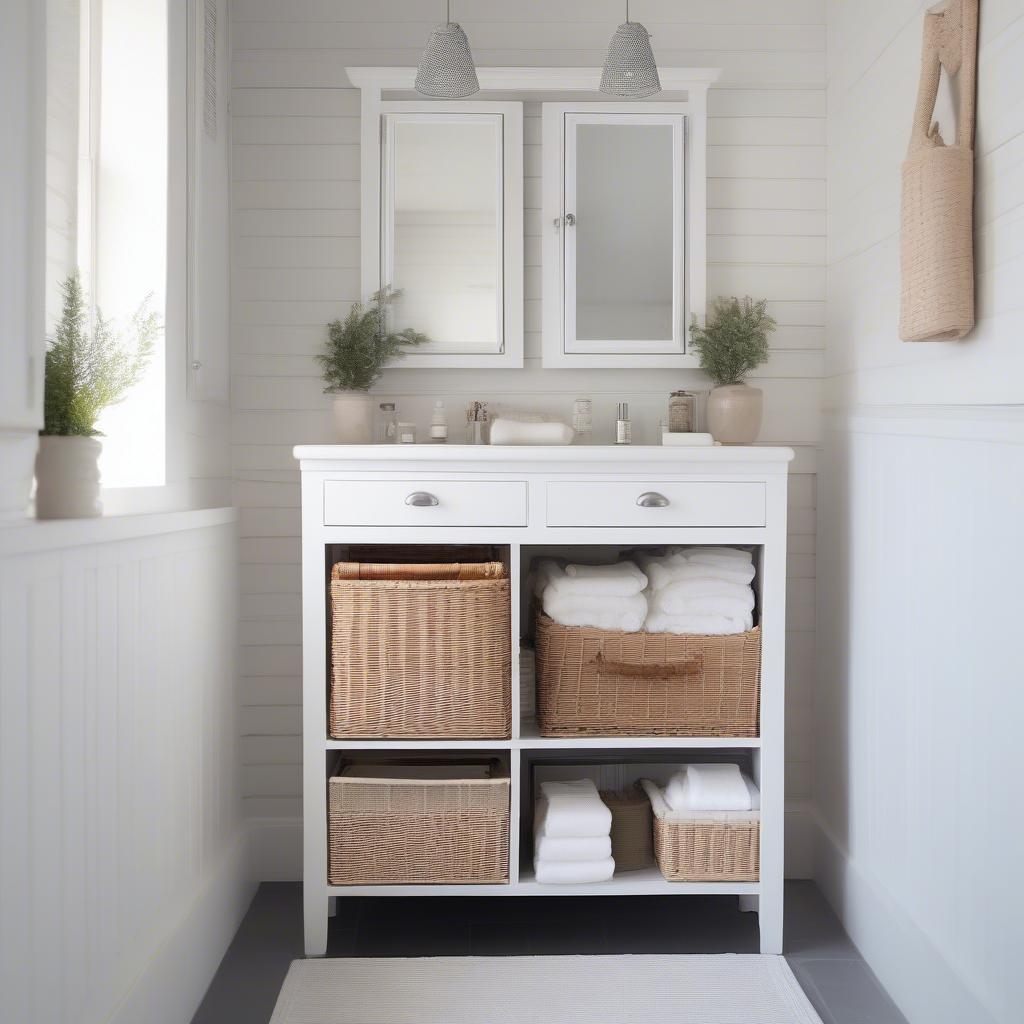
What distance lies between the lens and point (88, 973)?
1.54 m

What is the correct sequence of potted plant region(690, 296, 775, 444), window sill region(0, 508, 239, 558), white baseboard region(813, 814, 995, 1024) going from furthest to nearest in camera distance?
1. potted plant region(690, 296, 775, 444)
2. white baseboard region(813, 814, 995, 1024)
3. window sill region(0, 508, 239, 558)

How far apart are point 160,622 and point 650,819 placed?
120 cm

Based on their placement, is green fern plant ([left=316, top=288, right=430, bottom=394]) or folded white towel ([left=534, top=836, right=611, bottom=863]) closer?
folded white towel ([left=534, top=836, right=611, bottom=863])

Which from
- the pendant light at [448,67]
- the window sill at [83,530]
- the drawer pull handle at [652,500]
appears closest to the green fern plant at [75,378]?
the window sill at [83,530]

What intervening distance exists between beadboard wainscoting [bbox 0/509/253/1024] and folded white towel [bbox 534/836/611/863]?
733mm

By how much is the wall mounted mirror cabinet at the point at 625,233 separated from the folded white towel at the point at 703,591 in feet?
2.10

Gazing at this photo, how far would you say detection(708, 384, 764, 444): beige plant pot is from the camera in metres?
2.45

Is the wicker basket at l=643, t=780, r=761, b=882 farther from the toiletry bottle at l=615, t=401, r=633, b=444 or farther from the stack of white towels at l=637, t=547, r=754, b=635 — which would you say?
the toiletry bottle at l=615, t=401, r=633, b=444

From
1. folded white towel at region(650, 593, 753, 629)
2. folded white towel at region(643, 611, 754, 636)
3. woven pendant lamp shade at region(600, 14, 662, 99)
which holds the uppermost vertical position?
woven pendant lamp shade at region(600, 14, 662, 99)

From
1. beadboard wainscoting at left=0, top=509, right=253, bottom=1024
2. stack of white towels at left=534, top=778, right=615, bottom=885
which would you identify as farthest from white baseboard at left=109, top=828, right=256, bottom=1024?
stack of white towels at left=534, top=778, right=615, bottom=885

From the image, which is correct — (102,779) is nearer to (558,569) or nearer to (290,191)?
(558,569)

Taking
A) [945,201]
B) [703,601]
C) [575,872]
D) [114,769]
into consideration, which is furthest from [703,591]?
[114,769]

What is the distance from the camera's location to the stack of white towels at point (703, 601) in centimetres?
224

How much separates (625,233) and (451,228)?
442 millimetres
